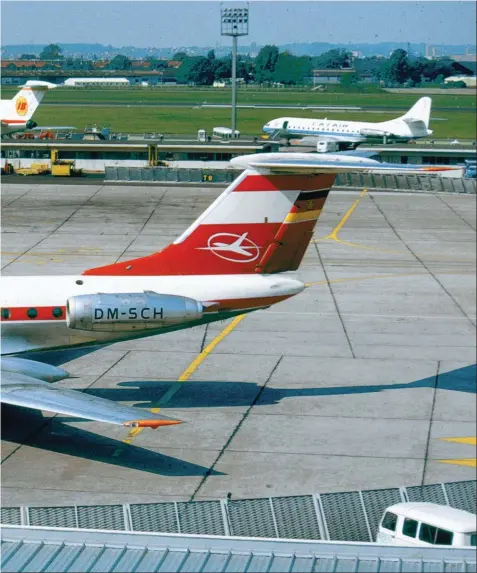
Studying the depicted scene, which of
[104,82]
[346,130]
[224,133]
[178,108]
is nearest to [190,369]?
[104,82]

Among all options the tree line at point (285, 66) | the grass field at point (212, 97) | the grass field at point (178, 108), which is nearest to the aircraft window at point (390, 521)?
the tree line at point (285, 66)

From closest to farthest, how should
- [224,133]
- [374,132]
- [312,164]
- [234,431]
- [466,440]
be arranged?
[466,440]
[234,431]
[312,164]
[224,133]
[374,132]

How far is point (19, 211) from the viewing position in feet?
196

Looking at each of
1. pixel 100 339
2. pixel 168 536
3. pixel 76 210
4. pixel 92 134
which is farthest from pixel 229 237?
pixel 92 134

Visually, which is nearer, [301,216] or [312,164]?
[312,164]

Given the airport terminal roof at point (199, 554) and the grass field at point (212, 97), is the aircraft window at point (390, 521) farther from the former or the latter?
the grass field at point (212, 97)

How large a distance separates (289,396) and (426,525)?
10.4 meters

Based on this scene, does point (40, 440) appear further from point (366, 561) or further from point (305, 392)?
point (366, 561)

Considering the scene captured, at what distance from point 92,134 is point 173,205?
879 centimetres

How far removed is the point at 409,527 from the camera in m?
18.3

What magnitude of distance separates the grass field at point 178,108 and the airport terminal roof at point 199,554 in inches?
960

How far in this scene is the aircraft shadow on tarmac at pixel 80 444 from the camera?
2355 cm

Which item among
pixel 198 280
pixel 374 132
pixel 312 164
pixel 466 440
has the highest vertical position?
pixel 312 164

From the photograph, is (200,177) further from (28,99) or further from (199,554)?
(199,554)
